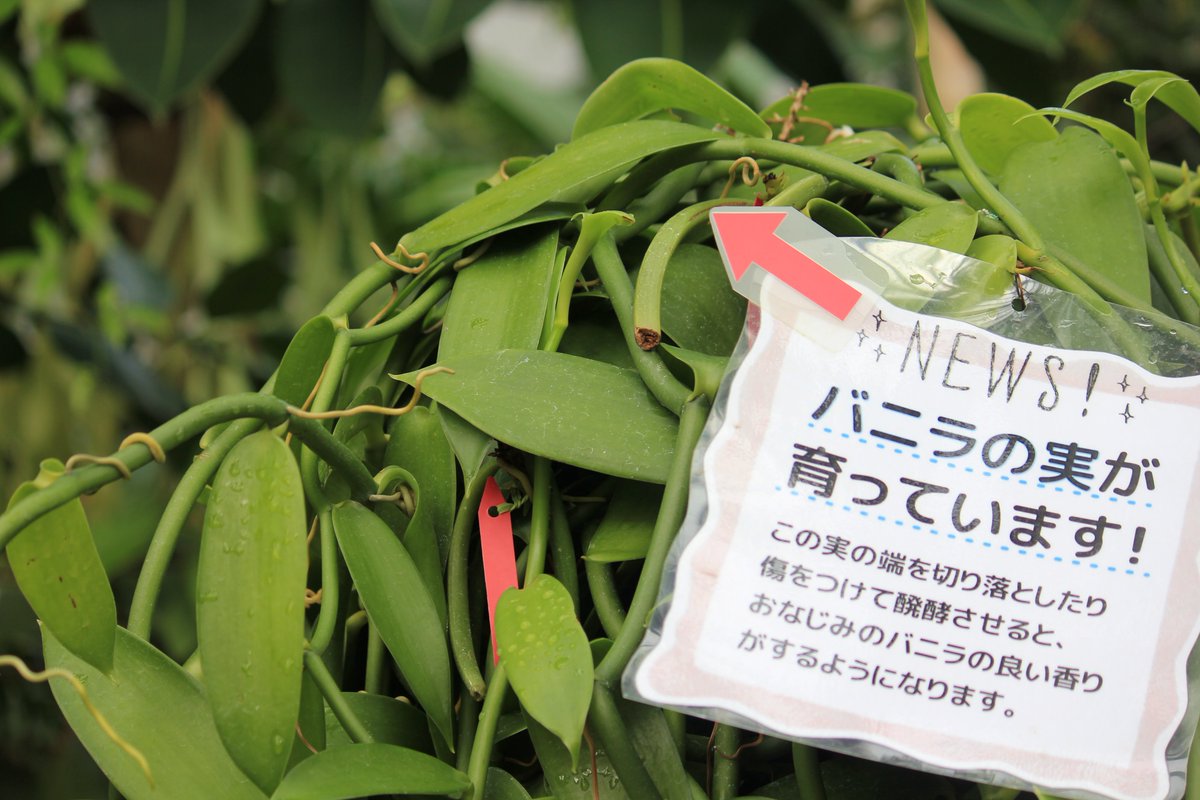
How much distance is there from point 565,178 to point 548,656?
0.54 ft

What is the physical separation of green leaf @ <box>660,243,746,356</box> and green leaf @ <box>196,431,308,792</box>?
0.14m

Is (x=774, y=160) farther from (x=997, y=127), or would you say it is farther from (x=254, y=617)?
(x=254, y=617)

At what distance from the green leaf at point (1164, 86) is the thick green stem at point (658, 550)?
0.17m

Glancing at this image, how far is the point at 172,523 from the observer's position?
0.99 feet

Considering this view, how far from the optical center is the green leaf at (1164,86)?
1.10 ft

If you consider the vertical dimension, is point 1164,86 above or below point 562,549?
above

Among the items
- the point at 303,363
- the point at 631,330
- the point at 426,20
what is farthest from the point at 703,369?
the point at 426,20

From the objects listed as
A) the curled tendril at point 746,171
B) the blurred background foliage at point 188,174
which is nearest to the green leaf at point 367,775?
the curled tendril at point 746,171

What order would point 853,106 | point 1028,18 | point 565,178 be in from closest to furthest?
1. point 565,178
2. point 853,106
3. point 1028,18

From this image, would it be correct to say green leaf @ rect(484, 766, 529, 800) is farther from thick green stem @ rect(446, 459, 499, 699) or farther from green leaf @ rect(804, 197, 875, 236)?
green leaf @ rect(804, 197, 875, 236)

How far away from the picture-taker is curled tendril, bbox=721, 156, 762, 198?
0.37 metres

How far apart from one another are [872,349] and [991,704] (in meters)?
0.10

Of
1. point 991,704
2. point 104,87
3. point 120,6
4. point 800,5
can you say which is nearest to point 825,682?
point 991,704

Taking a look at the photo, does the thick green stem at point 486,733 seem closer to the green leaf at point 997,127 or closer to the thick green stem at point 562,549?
the thick green stem at point 562,549
